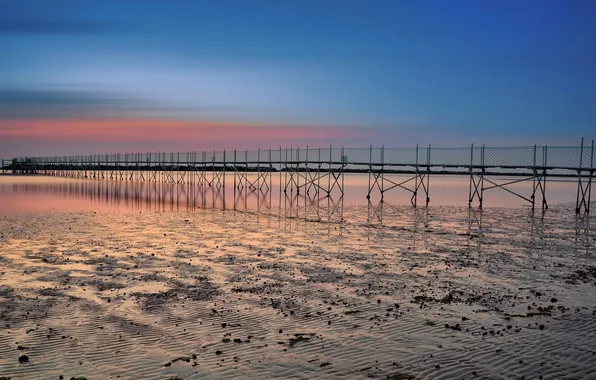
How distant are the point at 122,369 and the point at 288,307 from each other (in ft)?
11.0

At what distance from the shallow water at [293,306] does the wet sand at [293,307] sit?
3cm

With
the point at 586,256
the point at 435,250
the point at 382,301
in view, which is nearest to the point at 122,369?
the point at 382,301

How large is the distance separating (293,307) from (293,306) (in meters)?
0.07

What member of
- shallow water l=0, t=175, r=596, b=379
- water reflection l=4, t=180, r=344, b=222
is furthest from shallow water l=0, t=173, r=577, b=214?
shallow water l=0, t=175, r=596, b=379

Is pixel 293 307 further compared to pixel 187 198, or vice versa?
pixel 187 198

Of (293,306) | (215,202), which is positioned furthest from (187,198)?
(293,306)

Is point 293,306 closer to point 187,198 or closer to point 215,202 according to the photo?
point 215,202

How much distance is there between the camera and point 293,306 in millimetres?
9094

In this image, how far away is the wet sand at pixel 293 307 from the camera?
6.53 m

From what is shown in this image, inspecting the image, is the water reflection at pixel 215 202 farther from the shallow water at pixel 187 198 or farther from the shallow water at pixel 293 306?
the shallow water at pixel 293 306

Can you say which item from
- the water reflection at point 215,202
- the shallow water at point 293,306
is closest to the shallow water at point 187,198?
the water reflection at point 215,202

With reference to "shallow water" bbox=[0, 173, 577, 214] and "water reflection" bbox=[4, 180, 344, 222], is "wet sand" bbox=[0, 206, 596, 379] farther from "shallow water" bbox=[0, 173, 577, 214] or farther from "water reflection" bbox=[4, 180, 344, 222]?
"shallow water" bbox=[0, 173, 577, 214]

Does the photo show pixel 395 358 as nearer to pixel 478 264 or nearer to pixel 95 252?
pixel 478 264

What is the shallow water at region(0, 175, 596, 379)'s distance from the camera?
6547 mm
